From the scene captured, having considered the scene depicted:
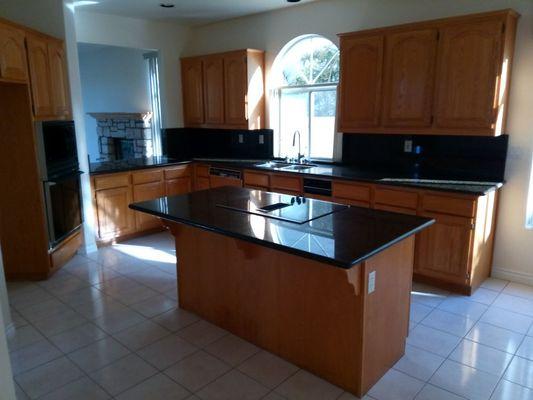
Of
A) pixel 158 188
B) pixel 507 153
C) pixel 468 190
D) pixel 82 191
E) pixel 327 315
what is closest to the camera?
pixel 327 315

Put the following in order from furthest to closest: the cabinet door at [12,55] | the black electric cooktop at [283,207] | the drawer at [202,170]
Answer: the drawer at [202,170] < the cabinet door at [12,55] < the black electric cooktop at [283,207]

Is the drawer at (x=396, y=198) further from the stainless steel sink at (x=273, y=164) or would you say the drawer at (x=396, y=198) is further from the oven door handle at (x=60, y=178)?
the oven door handle at (x=60, y=178)

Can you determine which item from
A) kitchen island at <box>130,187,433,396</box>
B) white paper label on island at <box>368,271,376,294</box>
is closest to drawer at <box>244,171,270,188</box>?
kitchen island at <box>130,187,433,396</box>

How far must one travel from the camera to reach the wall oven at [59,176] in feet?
12.1

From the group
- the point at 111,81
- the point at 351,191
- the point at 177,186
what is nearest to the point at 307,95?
the point at 351,191

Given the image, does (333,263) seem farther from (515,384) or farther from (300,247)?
(515,384)

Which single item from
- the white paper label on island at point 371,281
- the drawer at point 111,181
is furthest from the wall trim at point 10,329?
the white paper label on island at point 371,281

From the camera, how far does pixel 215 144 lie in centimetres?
595

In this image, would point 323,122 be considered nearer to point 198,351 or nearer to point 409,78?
point 409,78

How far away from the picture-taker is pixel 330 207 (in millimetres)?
2828

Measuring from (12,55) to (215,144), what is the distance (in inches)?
117

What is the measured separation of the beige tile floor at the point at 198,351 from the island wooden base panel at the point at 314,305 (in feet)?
0.32

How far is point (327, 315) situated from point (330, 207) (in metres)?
0.78

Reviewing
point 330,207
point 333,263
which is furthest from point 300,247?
point 330,207
